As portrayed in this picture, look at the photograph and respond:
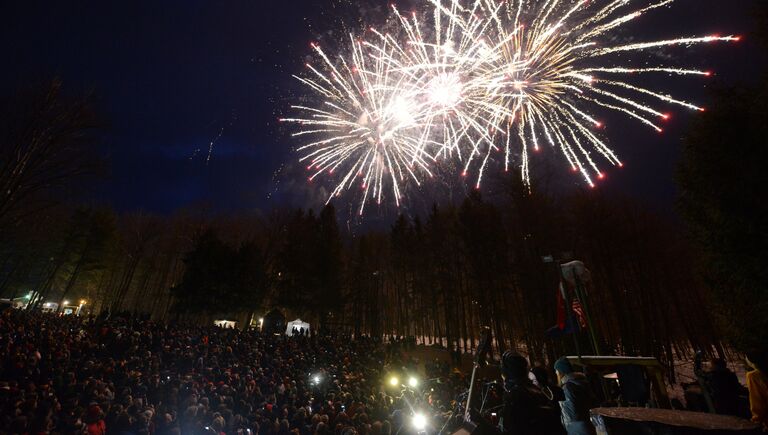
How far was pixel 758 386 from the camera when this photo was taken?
17.9ft

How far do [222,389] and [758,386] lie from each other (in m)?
13.0

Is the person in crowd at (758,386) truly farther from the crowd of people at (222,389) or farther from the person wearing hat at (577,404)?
the person wearing hat at (577,404)

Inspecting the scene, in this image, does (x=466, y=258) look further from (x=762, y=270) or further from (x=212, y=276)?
(x=212, y=276)

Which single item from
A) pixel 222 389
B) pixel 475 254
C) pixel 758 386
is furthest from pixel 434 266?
pixel 758 386

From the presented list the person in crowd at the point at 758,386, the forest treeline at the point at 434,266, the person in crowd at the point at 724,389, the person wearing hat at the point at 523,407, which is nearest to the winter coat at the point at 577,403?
the person wearing hat at the point at 523,407

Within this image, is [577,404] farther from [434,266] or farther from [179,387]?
[434,266]

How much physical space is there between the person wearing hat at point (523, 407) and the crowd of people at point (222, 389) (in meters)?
0.01

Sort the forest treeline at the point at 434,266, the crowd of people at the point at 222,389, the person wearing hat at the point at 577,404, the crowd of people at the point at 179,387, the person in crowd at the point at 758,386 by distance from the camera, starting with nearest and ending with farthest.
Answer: the person wearing hat at the point at 577,404 → the crowd of people at the point at 222,389 → the person in crowd at the point at 758,386 → the crowd of people at the point at 179,387 → the forest treeline at the point at 434,266

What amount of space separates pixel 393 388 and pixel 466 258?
63.1 feet

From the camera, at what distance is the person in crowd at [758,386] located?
5355 mm

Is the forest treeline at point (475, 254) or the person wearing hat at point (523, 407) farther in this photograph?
the forest treeline at point (475, 254)

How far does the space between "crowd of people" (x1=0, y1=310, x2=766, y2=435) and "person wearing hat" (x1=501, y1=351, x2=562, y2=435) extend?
10 mm

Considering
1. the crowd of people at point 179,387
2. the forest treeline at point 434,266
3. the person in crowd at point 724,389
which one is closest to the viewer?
the person in crowd at point 724,389

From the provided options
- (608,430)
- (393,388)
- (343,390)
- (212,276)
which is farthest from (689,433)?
(212,276)
